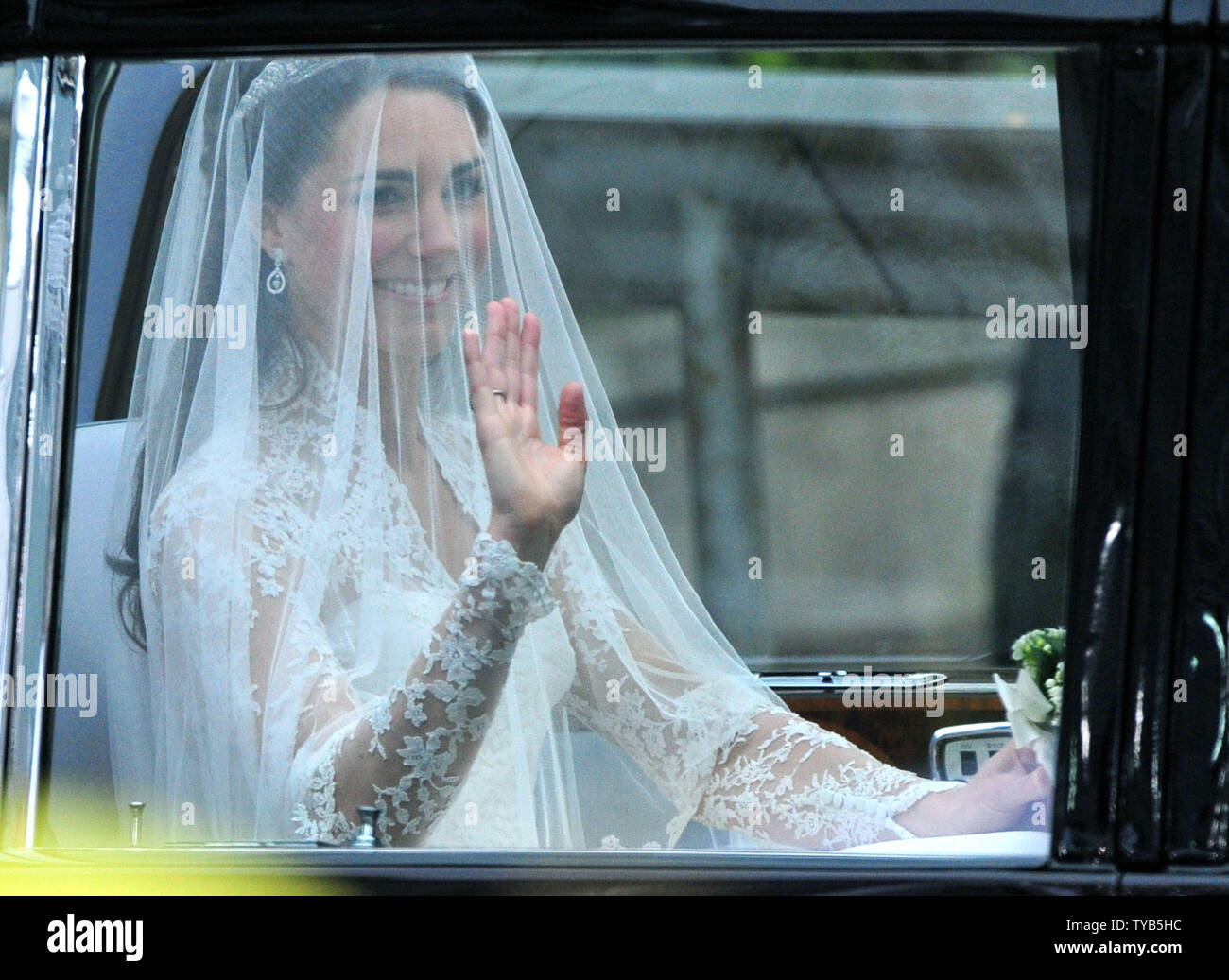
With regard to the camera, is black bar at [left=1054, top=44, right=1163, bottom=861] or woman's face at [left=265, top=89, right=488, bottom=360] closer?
black bar at [left=1054, top=44, right=1163, bottom=861]

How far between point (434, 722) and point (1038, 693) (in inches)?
24.4

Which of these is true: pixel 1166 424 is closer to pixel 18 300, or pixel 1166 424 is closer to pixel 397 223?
pixel 397 223

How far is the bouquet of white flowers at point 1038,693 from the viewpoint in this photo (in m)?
1.46

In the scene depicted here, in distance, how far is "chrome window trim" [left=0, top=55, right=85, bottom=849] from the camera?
1.41 m

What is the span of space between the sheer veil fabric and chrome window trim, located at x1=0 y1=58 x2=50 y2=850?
0.20 meters

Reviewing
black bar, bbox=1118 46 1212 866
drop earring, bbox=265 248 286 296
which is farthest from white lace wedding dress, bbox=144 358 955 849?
black bar, bbox=1118 46 1212 866

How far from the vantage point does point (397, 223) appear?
64.2 inches

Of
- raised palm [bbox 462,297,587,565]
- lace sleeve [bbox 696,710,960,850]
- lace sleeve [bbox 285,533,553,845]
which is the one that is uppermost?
raised palm [bbox 462,297,587,565]

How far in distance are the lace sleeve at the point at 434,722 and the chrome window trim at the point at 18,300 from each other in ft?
1.09

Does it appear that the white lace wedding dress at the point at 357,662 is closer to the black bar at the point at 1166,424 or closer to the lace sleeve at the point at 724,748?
the lace sleeve at the point at 724,748

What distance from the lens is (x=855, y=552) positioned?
199 centimetres

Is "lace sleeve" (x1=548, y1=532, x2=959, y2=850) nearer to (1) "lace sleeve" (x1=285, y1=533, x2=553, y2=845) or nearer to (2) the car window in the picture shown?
(2) the car window
